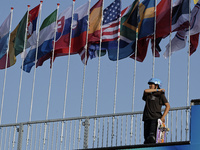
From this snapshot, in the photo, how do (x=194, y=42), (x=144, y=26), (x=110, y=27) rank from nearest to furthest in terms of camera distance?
(x=194, y=42), (x=144, y=26), (x=110, y=27)

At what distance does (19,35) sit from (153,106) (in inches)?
411

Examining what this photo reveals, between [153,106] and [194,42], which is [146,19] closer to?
[194,42]

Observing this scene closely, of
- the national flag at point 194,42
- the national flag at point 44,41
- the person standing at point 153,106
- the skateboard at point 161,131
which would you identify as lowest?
the skateboard at point 161,131

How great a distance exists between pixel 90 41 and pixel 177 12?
3450 mm

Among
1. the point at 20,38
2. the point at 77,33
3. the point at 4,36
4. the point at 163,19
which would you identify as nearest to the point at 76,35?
the point at 77,33

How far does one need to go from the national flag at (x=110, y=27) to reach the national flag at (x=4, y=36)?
3958 millimetres

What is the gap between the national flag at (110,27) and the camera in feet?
75.7

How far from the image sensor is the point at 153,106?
16.1m

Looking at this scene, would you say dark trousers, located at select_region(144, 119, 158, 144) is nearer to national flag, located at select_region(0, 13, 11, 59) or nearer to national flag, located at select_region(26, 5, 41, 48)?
national flag, located at select_region(26, 5, 41, 48)

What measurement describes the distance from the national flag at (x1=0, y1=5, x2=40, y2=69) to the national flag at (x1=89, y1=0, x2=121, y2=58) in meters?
2.94

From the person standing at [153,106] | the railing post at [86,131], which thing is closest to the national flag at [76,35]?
the railing post at [86,131]

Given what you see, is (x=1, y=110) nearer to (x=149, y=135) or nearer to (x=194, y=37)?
(x=194, y=37)

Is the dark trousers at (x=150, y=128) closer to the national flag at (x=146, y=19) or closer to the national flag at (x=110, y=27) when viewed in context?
the national flag at (x=146, y=19)

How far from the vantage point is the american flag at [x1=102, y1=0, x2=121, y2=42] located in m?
23.1
